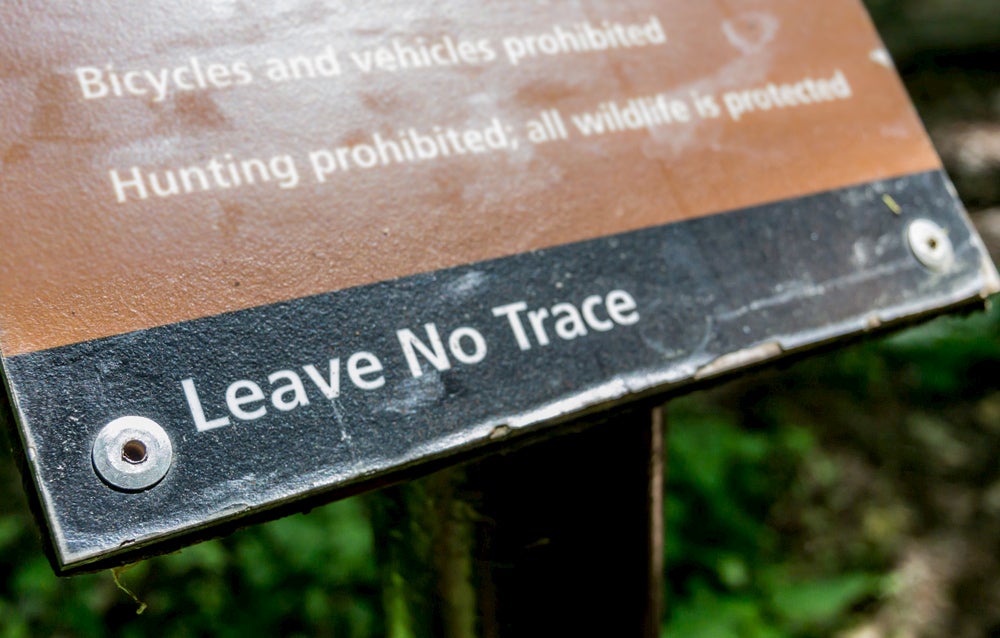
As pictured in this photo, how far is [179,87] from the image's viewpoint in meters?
0.84

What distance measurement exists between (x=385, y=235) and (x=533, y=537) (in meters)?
0.40

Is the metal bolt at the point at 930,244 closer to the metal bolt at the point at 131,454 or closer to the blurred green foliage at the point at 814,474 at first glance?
the metal bolt at the point at 131,454

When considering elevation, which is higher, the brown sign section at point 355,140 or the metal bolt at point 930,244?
the brown sign section at point 355,140

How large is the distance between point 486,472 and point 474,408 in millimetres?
147

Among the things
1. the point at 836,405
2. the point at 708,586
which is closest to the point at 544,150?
the point at 708,586

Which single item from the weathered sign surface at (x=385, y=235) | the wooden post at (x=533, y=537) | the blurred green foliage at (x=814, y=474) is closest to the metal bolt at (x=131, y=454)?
the weathered sign surface at (x=385, y=235)

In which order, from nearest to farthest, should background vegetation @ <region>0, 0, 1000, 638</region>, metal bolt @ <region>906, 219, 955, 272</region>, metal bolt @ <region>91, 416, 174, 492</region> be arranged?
metal bolt @ <region>91, 416, 174, 492</region>
metal bolt @ <region>906, 219, 955, 272</region>
background vegetation @ <region>0, 0, 1000, 638</region>

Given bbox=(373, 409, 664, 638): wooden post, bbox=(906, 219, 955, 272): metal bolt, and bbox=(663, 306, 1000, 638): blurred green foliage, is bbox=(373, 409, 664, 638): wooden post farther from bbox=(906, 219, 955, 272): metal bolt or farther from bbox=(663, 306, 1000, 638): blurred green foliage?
bbox=(663, 306, 1000, 638): blurred green foliage

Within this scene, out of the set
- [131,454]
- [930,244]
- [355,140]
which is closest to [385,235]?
[355,140]

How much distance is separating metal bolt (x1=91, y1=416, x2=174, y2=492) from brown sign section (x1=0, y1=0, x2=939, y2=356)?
90 millimetres

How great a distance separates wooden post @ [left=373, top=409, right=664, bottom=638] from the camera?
98 centimetres

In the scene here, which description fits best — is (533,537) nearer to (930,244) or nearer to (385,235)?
(385,235)

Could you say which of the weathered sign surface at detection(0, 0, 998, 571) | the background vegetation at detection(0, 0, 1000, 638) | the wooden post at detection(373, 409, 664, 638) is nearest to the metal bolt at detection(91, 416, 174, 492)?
the weathered sign surface at detection(0, 0, 998, 571)

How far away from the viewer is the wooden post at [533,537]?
0.98 meters
